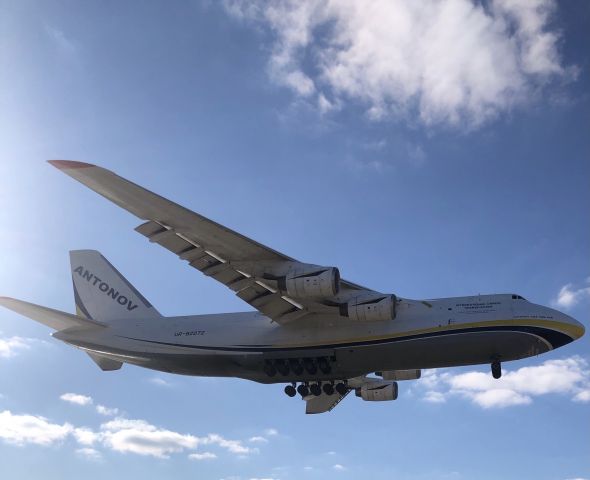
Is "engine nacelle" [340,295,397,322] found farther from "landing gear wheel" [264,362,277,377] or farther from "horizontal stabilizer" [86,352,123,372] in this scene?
"horizontal stabilizer" [86,352,123,372]

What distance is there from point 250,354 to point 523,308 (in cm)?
710

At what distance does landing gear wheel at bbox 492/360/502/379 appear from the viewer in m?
17.1

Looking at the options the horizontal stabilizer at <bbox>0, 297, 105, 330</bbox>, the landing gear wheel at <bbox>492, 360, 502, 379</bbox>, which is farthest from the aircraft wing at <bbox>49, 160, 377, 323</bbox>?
the horizontal stabilizer at <bbox>0, 297, 105, 330</bbox>

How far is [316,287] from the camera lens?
1605 centimetres

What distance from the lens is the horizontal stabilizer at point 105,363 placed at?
21.1 metres

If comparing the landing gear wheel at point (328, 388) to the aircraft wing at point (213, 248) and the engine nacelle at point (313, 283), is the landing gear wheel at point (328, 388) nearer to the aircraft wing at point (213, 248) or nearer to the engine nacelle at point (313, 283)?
the aircraft wing at point (213, 248)

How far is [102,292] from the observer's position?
22.4m

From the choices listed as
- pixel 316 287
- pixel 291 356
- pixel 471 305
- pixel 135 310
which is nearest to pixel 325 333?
pixel 291 356

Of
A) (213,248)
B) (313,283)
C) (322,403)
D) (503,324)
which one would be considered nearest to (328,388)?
(322,403)

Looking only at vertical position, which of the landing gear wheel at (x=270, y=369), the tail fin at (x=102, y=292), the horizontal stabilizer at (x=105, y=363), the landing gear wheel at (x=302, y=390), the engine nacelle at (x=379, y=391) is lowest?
the landing gear wheel at (x=302, y=390)

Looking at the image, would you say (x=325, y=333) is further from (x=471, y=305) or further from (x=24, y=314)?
(x=24, y=314)

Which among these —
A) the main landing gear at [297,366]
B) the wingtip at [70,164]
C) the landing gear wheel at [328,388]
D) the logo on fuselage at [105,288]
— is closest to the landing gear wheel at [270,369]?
the main landing gear at [297,366]

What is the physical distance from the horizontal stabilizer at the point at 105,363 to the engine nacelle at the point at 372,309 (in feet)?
26.5

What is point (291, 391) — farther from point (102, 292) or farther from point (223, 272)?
point (102, 292)
